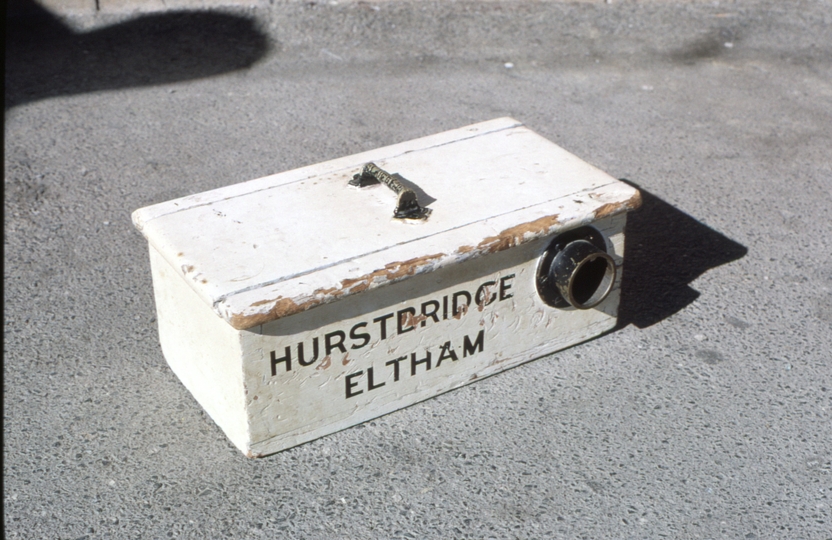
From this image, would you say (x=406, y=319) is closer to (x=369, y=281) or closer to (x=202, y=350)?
(x=369, y=281)

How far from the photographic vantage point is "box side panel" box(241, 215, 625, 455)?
235cm

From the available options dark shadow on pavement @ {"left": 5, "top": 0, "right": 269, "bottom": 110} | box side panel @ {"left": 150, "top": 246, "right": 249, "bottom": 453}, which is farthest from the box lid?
dark shadow on pavement @ {"left": 5, "top": 0, "right": 269, "bottom": 110}

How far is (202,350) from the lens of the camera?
2498 millimetres

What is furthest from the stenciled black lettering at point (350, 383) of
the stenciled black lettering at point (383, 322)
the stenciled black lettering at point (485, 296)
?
the stenciled black lettering at point (485, 296)

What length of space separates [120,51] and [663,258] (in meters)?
3.09

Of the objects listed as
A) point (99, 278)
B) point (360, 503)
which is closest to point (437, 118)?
point (99, 278)

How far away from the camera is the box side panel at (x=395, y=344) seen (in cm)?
235

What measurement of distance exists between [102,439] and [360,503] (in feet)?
2.52

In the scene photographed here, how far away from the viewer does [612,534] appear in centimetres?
227

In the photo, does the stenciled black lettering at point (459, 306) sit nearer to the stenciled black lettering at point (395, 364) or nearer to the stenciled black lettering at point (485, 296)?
the stenciled black lettering at point (485, 296)

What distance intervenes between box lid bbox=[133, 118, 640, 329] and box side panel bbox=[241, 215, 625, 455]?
0.08 m

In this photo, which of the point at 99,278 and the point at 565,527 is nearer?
the point at 565,527

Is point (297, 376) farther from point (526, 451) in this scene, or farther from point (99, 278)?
point (99, 278)

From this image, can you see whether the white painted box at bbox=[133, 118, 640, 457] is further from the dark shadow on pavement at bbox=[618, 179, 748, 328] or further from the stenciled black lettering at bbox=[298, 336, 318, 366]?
the dark shadow on pavement at bbox=[618, 179, 748, 328]
